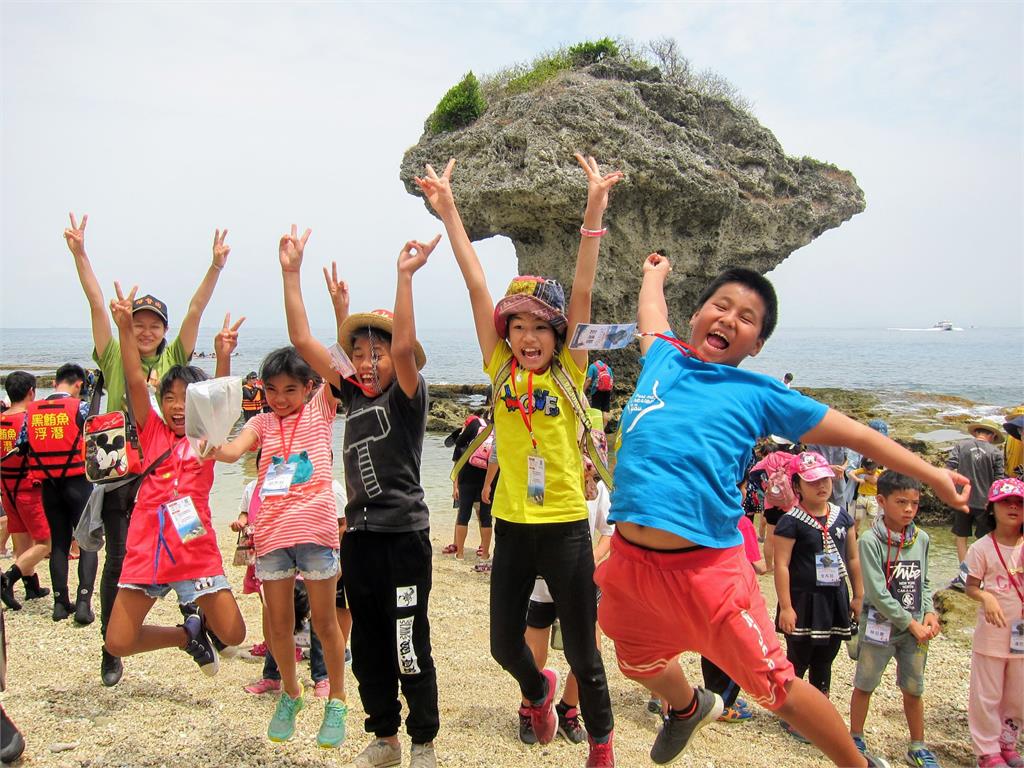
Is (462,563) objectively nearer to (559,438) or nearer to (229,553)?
(229,553)

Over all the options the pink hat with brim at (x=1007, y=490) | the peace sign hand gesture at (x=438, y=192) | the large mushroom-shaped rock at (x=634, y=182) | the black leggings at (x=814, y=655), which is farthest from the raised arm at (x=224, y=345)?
the large mushroom-shaped rock at (x=634, y=182)

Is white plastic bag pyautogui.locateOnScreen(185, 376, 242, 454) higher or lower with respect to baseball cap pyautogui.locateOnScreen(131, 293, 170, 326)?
lower

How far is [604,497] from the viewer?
442cm

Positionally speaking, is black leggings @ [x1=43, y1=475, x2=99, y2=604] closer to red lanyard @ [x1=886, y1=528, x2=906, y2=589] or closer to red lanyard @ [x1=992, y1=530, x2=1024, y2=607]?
red lanyard @ [x1=886, y1=528, x2=906, y2=589]

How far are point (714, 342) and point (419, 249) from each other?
4.55ft

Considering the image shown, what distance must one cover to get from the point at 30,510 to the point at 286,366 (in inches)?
158

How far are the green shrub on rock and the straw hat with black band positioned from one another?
715 inches

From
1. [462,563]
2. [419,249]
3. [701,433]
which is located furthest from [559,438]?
[462,563]

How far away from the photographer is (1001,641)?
12.2ft

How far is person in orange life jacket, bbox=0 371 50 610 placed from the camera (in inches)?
232

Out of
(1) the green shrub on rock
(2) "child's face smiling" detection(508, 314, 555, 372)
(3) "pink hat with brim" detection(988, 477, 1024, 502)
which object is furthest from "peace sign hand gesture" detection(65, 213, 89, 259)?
(1) the green shrub on rock

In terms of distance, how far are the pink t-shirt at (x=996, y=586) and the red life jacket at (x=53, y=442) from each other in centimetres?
637

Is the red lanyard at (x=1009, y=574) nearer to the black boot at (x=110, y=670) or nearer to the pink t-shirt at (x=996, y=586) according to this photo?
the pink t-shirt at (x=996, y=586)

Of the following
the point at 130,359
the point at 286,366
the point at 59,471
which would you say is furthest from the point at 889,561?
the point at 59,471
